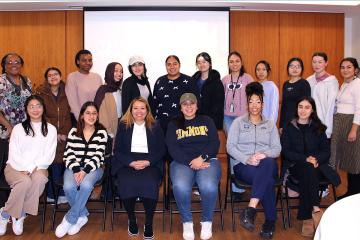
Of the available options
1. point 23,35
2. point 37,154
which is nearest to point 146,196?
point 37,154

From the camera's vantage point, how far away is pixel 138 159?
386cm

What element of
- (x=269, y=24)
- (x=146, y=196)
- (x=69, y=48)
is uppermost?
(x=269, y=24)

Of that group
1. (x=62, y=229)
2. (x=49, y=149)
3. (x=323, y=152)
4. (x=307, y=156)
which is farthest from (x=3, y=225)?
(x=323, y=152)

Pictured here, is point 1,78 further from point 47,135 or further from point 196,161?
point 196,161

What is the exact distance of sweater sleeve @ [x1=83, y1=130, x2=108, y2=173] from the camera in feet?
12.2

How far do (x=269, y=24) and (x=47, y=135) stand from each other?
460 cm

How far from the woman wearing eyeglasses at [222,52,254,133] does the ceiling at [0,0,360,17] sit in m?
2.06

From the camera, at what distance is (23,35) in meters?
6.97

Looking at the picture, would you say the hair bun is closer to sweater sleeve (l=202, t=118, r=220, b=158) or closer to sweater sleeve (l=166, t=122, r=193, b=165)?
sweater sleeve (l=202, t=118, r=220, b=158)

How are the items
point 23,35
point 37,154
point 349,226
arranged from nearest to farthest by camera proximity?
point 349,226 → point 37,154 → point 23,35

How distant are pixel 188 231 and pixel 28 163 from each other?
5.21ft

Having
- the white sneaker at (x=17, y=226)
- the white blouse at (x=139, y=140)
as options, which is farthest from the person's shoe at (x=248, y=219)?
the white sneaker at (x=17, y=226)

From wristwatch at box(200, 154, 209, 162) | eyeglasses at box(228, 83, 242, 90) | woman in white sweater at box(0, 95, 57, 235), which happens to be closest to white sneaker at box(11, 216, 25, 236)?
woman in white sweater at box(0, 95, 57, 235)

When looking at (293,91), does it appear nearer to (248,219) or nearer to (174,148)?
(174,148)
